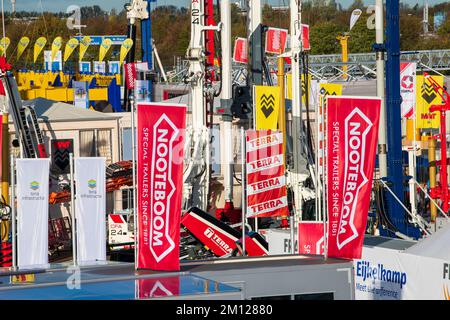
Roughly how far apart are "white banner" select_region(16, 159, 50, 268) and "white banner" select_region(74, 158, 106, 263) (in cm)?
51

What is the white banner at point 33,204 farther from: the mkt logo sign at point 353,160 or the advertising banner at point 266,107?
the advertising banner at point 266,107

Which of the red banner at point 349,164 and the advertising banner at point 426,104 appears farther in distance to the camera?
the advertising banner at point 426,104

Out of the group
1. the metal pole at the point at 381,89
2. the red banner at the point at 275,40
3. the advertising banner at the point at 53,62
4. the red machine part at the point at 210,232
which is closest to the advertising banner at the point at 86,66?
the advertising banner at the point at 53,62

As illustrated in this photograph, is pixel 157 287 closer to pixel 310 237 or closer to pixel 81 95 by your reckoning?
pixel 310 237

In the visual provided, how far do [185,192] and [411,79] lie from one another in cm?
781

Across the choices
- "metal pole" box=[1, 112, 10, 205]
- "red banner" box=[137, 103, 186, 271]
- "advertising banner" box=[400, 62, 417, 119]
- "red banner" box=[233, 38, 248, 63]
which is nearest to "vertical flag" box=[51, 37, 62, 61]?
"red banner" box=[233, 38, 248, 63]

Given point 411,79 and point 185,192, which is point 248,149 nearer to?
point 185,192

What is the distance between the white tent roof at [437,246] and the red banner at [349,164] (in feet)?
3.73

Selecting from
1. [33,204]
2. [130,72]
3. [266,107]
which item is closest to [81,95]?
[130,72]

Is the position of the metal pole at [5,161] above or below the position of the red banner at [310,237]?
above

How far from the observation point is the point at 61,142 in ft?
96.0

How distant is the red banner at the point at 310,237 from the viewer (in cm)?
1553
